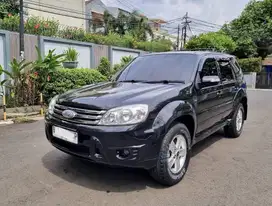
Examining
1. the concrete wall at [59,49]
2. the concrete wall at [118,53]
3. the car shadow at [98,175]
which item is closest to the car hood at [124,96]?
the car shadow at [98,175]

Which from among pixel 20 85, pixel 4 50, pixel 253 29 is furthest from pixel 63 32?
pixel 253 29

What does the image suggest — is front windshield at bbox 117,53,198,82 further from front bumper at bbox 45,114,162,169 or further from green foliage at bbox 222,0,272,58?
green foliage at bbox 222,0,272,58

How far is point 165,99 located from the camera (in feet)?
10.1

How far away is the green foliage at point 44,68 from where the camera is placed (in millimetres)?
7898

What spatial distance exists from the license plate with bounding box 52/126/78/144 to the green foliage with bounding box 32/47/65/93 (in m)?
5.16

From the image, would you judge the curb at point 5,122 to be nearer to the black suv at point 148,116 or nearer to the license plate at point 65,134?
the black suv at point 148,116

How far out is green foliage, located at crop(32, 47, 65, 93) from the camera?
25.9 ft

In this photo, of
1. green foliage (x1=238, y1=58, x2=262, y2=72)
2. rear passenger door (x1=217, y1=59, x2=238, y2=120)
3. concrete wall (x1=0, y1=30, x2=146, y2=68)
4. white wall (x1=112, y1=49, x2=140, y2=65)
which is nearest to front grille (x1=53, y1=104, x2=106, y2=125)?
rear passenger door (x1=217, y1=59, x2=238, y2=120)

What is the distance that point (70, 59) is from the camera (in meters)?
9.88

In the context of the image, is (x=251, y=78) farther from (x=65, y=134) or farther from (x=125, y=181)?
(x=65, y=134)

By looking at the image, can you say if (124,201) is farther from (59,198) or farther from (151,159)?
(59,198)

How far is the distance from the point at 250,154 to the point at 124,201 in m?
2.65

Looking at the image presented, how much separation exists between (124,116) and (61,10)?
80.8ft

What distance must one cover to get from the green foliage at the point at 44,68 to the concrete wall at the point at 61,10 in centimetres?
1557
